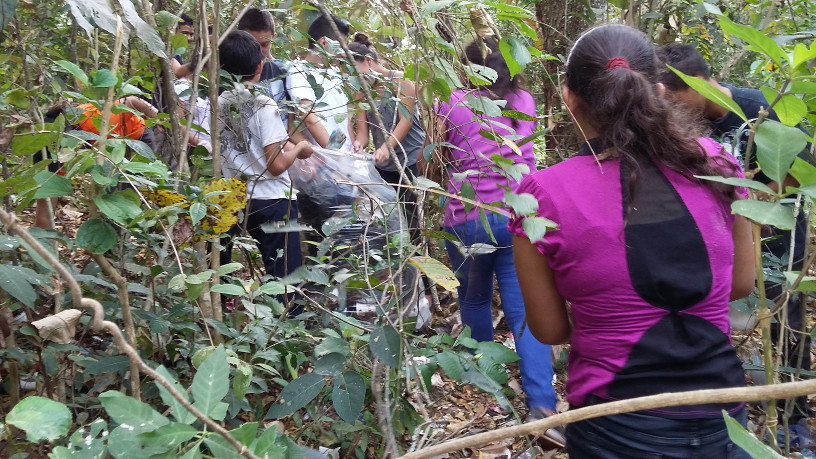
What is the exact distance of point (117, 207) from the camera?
1521 mm

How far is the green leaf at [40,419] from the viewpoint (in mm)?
881

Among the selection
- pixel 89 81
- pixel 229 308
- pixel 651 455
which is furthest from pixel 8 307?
pixel 651 455

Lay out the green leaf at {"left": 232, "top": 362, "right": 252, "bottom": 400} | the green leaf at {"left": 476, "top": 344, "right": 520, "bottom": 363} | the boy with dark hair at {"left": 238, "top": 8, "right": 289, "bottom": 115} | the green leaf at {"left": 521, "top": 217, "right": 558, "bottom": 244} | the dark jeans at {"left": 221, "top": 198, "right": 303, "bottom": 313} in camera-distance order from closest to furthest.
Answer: the green leaf at {"left": 521, "top": 217, "right": 558, "bottom": 244}
the green leaf at {"left": 232, "top": 362, "right": 252, "bottom": 400}
the green leaf at {"left": 476, "top": 344, "right": 520, "bottom": 363}
the dark jeans at {"left": 221, "top": 198, "right": 303, "bottom": 313}
the boy with dark hair at {"left": 238, "top": 8, "right": 289, "bottom": 115}

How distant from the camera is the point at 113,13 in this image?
1356mm

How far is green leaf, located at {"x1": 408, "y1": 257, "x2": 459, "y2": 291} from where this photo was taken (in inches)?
67.9

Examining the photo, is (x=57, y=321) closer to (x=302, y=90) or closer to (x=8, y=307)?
(x=8, y=307)

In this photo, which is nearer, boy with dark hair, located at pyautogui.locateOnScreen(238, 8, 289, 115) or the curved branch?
the curved branch

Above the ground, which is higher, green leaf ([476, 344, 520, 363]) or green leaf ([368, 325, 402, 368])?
green leaf ([368, 325, 402, 368])

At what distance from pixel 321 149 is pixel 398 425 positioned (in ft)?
5.80

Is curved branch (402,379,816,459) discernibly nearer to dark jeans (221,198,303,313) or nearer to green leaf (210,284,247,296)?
green leaf (210,284,247,296)

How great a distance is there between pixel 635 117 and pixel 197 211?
1215 millimetres

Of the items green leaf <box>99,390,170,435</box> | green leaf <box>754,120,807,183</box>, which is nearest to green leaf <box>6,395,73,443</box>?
green leaf <box>99,390,170,435</box>

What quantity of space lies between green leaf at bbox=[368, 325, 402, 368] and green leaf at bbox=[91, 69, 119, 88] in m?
0.90

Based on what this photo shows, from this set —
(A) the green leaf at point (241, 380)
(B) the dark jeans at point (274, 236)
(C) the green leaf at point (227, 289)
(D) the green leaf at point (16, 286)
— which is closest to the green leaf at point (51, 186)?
(D) the green leaf at point (16, 286)
